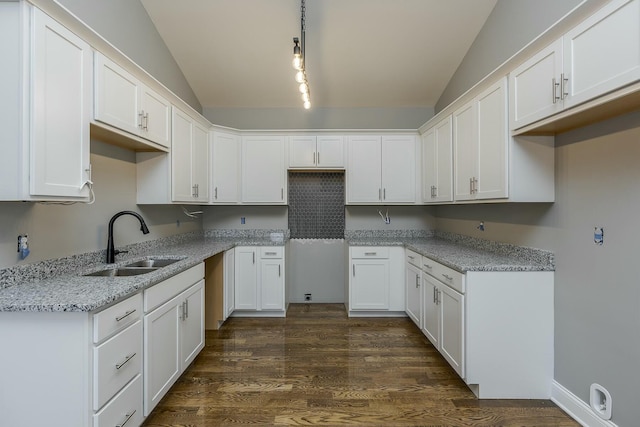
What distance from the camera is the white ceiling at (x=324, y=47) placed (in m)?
2.98

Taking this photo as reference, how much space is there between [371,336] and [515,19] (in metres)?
3.20

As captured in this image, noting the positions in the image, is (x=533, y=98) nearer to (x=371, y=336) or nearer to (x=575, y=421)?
(x=575, y=421)

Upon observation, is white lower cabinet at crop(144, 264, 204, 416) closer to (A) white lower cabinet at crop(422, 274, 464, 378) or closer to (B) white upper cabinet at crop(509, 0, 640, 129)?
(A) white lower cabinet at crop(422, 274, 464, 378)

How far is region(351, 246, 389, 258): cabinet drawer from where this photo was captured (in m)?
3.71

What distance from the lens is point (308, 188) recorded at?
4.42m

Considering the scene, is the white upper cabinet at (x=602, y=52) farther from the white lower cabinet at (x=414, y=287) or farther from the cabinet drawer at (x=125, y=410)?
the cabinet drawer at (x=125, y=410)

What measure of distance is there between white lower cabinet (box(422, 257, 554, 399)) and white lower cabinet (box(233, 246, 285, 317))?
2180 millimetres

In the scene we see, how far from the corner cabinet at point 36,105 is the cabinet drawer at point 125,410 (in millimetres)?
1094

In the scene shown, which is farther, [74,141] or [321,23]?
[321,23]

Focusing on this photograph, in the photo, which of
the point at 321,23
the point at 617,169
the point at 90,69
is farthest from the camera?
the point at 321,23

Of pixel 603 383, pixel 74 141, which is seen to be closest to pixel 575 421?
pixel 603 383

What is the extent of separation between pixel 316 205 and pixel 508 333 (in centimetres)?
282

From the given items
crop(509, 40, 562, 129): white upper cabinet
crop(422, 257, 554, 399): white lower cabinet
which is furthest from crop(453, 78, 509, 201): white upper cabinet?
crop(422, 257, 554, 399): white lower cabinet

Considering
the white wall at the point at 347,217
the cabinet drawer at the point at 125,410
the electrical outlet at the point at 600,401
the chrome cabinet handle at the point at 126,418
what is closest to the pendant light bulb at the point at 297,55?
the white wall at the point at 347,217
